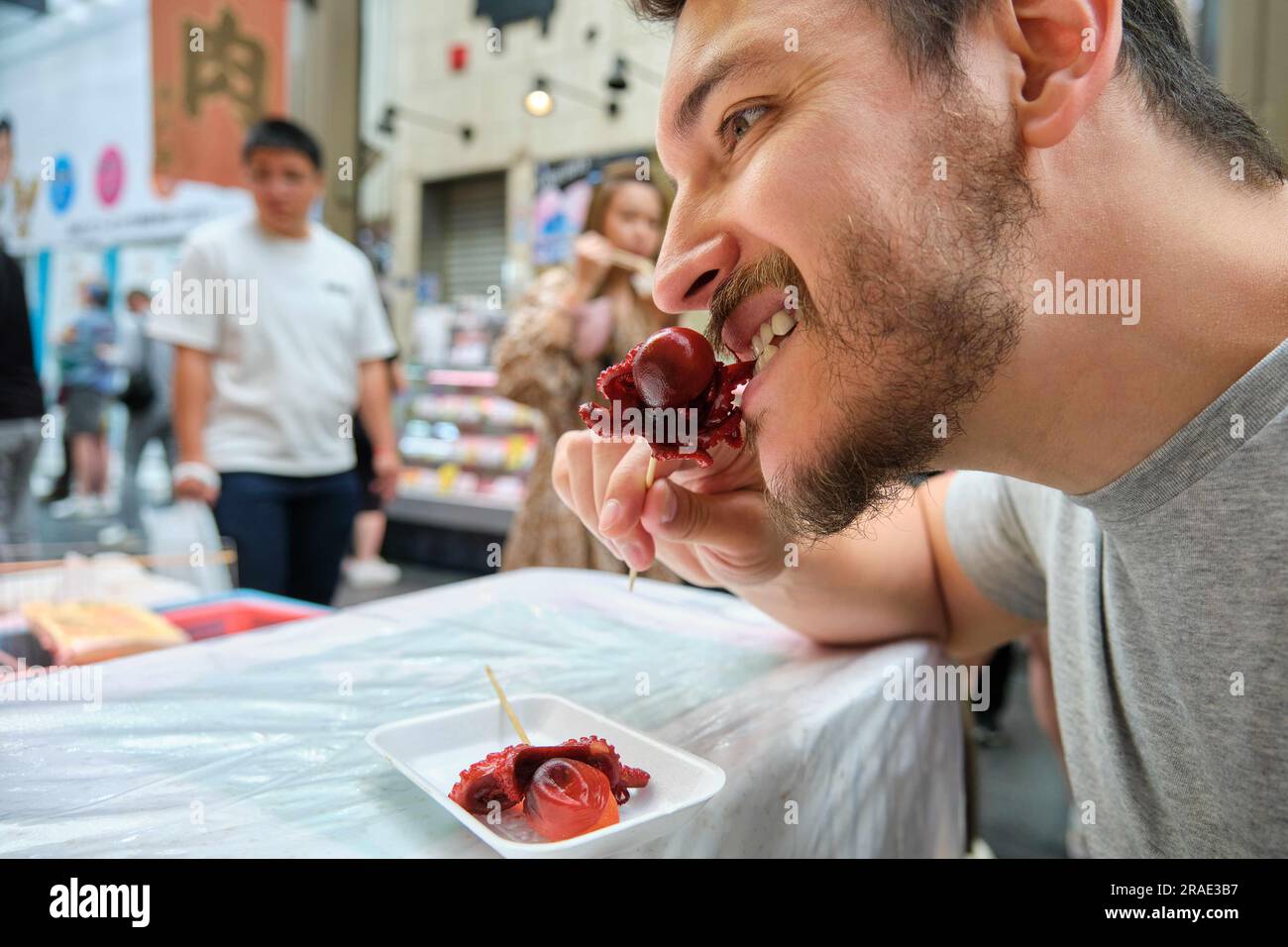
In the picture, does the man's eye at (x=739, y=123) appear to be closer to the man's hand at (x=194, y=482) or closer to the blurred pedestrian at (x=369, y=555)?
the man's hand at (x=194, y=482)

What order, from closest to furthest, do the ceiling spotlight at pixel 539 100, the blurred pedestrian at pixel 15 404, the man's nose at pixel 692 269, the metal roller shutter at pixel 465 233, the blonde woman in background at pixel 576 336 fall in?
1. the man's nose at pixel 692 269
2. the blonde woman in background at pixel 576 336
3. the blurred pedestrian at pixel 15 404
4. the ceiling spotlight at pixel 539 100
5. the metal roller shutter at pixel 465 233

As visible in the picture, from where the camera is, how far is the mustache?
115 cm

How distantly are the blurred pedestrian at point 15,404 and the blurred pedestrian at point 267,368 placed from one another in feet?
3.08

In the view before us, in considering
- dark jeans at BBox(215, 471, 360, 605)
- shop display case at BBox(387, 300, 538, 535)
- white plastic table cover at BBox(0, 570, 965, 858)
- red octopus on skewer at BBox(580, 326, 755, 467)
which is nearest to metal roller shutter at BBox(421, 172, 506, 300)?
shop display case at BBox(387, 300, 538, 535)

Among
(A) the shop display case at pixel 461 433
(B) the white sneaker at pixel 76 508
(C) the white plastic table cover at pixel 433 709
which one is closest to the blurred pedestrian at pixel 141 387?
(B) the white sneaker at pixel 76 508

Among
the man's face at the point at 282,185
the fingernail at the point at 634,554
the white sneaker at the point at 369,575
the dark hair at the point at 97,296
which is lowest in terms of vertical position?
the white sneaker at the point at 369,575

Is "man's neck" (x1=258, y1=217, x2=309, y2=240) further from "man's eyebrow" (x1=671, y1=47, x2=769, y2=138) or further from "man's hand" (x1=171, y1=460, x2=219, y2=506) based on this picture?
"man's eyebrow" (x1=671, y1=47, x2=769, y2=138)

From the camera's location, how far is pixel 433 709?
1354 mm

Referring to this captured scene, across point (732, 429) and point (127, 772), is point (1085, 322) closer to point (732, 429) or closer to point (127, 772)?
point (732, 429)

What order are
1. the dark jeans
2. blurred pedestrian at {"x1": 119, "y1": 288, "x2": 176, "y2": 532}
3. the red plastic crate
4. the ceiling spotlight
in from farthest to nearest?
blurred pedestrian at {"x1": 119, "y1": 288, "x2": 176, "y2": 532}, the ceiling spotlight, the dark jeans, the red plastic crate

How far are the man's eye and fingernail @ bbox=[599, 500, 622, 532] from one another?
20.7 inches

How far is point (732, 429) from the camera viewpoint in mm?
1343

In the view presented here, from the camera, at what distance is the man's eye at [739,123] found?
44.9 inches
